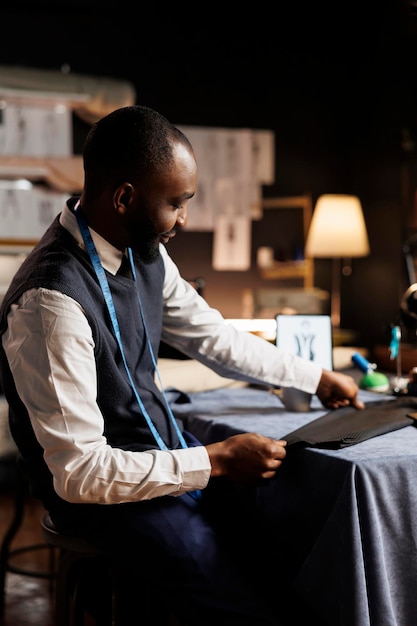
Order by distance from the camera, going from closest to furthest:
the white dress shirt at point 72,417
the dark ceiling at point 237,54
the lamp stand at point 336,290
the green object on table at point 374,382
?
1. the white dress shirt at point 72,417
2. the green object on table at point 374,382
3. the dark ceiling at point 237,54
4. the lamp stand at point 336,290

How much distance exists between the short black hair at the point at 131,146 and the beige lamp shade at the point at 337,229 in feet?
13.6

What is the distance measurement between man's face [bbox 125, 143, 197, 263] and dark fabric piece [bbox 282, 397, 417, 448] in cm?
48

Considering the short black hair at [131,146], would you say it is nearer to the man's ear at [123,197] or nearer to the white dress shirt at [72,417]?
the man's ear at [123,197]

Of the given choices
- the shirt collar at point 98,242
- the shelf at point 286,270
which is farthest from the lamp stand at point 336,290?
the shirt collar at point 98,242

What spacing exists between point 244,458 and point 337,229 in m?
4.29

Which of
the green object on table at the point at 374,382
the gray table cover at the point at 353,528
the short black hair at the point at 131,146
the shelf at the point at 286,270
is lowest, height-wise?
the gray table cover at the point at 353,528

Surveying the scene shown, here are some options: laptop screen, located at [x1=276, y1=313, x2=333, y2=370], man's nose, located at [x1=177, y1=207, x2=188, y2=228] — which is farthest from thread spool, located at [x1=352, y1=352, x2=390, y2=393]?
man's nose, located at [x1=177, y1=207, x2=188, y2=228]

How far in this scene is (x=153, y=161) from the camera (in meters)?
1.43

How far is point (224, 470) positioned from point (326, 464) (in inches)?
7.4

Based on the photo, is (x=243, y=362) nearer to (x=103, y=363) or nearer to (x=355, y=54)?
(x=103, y=363)

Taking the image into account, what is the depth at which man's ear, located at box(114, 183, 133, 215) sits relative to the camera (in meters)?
1.44

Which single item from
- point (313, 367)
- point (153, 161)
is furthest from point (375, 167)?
point (153, 161)

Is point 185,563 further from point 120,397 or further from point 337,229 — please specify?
point 337,229

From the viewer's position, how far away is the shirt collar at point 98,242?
1.50m
